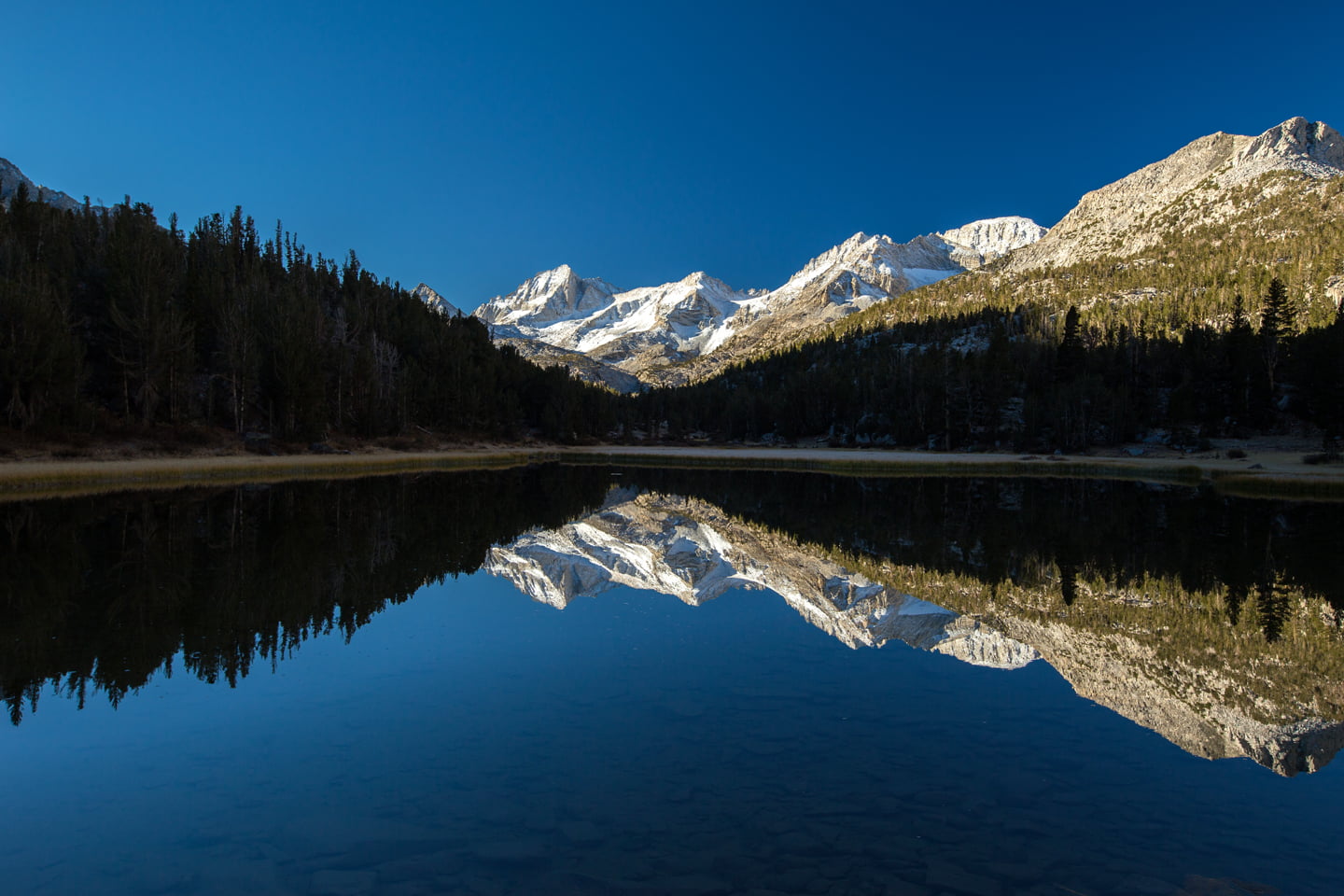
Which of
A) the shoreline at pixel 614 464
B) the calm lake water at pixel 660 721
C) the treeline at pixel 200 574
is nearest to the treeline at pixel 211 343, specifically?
the shoreline at pixel 614 464

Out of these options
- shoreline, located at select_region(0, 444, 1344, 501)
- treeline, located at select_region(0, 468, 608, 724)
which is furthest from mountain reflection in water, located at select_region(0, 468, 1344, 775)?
shoreline, located at select_region(0, 444, 1344, 501)

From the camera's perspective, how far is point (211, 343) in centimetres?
7812

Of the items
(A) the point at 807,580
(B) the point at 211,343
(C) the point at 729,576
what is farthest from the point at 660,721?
(B) the point at 211,343

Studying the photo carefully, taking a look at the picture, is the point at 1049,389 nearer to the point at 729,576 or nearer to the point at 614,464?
the point at 614,464

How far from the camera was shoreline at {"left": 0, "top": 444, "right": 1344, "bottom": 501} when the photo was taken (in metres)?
40.5

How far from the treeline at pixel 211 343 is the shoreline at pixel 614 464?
28.3ft

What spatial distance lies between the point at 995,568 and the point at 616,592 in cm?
1232

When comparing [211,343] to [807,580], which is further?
[211,343]

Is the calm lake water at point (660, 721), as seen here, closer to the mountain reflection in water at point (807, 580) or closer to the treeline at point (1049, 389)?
the mountain reflection in water at point (807, 580)

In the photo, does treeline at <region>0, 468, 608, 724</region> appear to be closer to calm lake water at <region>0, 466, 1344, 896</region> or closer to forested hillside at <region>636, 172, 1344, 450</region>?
calm lake water at <region>0, 466, 1344, 896</region>

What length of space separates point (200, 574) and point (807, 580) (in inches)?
666

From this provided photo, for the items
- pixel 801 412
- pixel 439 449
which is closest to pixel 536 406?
pixel 439 449

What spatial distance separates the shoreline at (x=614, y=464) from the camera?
40500 mm

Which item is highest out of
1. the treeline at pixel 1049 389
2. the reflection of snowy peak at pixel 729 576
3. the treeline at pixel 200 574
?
the treeline at pixel 1049 389
